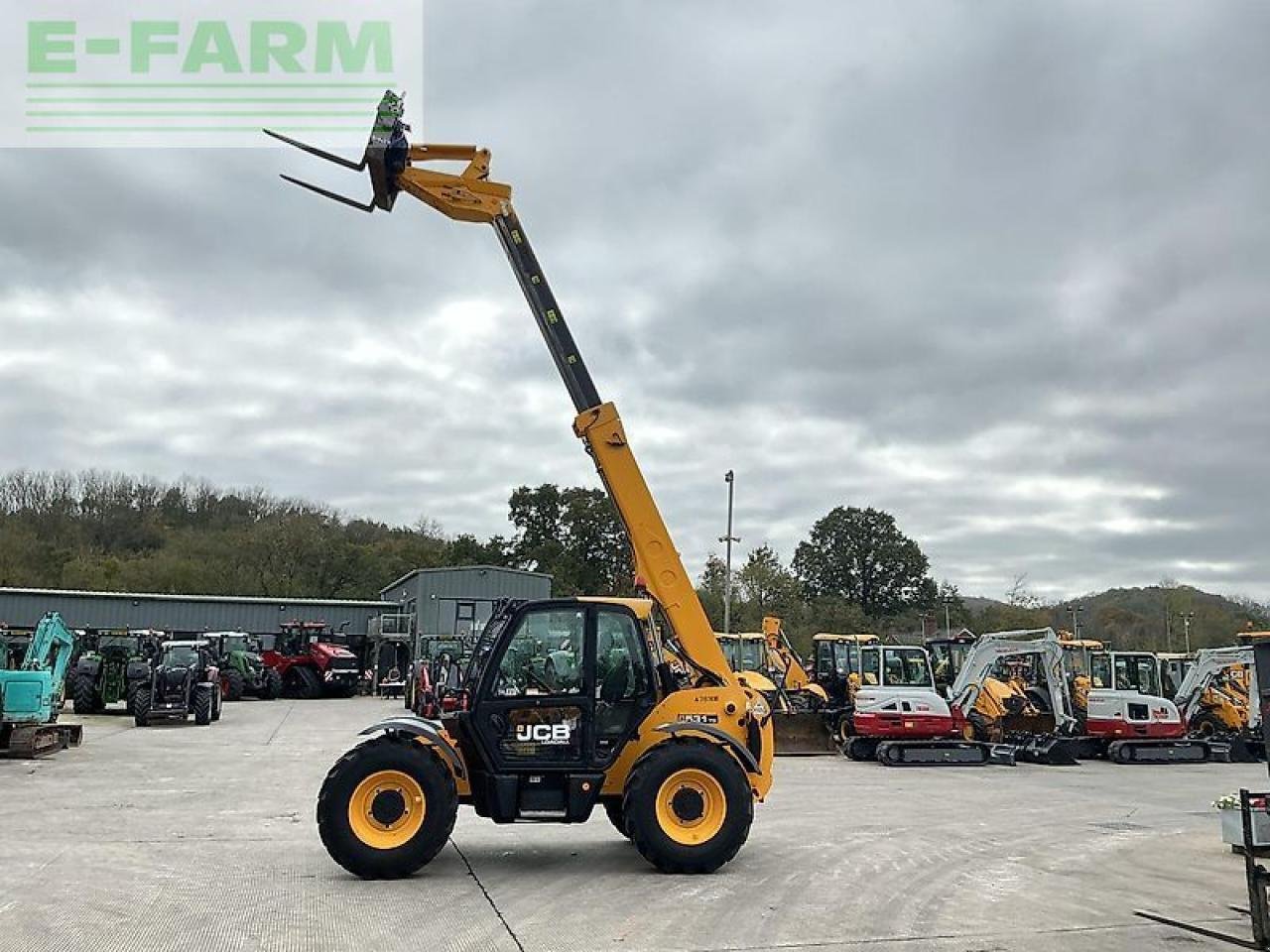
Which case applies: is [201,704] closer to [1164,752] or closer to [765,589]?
[1164,752]

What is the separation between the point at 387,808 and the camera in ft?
27.1

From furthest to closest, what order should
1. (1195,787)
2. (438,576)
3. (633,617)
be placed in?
(438,576) < (1195,787) < (633,617)

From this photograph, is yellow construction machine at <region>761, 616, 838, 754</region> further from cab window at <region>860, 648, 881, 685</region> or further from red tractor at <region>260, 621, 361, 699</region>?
red tractor at <region>260, 621, 361, 699</region>

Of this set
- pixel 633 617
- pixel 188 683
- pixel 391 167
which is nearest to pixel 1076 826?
pixel 633 617

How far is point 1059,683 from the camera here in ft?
68.4

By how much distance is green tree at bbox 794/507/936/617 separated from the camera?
84.5m

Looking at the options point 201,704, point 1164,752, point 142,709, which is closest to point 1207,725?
point 1164,752

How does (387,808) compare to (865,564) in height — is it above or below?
below

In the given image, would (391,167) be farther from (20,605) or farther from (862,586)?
(862,586)

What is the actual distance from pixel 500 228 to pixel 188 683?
20.0 meters

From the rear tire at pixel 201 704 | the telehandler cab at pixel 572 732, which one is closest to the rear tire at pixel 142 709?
the rear tire at pixel 201 704

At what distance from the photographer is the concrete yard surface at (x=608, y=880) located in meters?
6.75

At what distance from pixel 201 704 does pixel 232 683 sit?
38.6 ft

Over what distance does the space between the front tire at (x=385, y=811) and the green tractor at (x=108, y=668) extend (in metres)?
22.7
